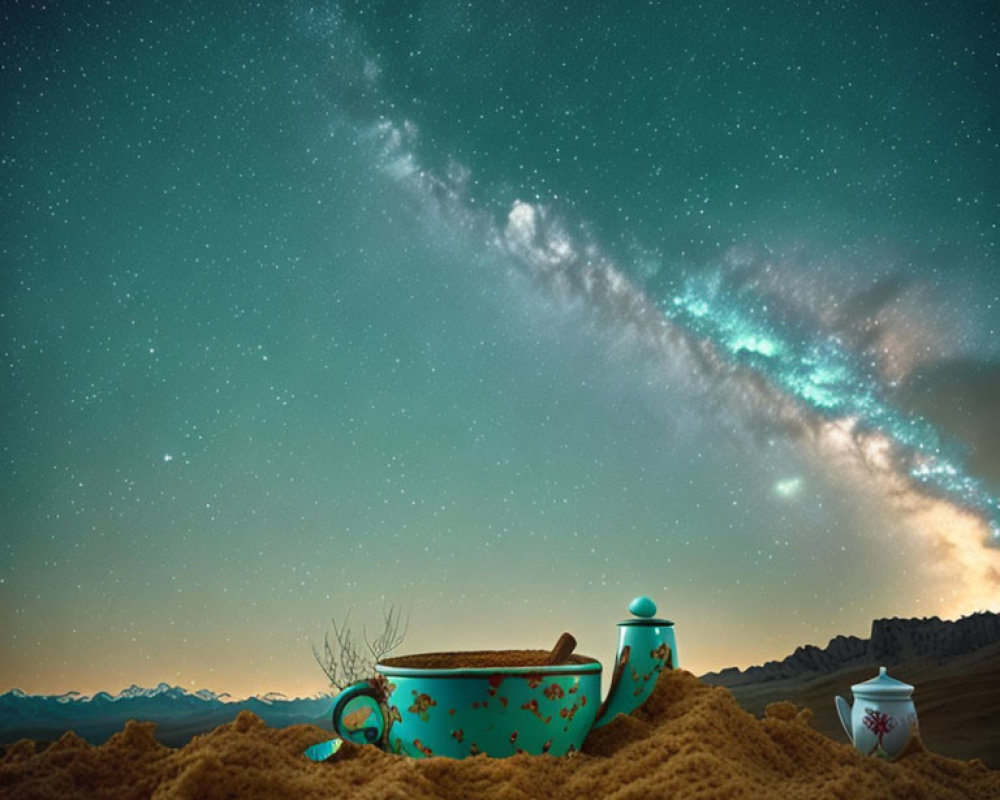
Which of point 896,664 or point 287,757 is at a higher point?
point 896,664

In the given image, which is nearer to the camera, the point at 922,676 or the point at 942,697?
the point at 942,697

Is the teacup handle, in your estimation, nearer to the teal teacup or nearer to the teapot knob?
the teal teacup

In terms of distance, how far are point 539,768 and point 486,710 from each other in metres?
0.30

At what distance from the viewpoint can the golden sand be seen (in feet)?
8.66

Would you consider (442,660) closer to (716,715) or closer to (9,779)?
(716,715)

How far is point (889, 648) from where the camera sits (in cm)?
931

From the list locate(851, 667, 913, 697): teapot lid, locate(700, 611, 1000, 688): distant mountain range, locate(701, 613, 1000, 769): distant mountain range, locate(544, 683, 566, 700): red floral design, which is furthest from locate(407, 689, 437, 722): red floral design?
locate(700, 611, 1000, 688): distant mountain range

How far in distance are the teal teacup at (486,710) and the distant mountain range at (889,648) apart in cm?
653

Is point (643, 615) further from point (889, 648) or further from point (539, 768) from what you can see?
point (889, 648)

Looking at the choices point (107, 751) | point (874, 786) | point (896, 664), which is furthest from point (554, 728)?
point (896, 664)

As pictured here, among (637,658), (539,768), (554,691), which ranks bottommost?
(539,768)


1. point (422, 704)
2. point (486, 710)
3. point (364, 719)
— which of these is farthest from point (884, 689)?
point (364, 719)

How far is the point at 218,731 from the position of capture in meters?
3.29

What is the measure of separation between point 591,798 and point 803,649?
8.17 metres
